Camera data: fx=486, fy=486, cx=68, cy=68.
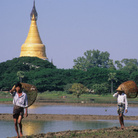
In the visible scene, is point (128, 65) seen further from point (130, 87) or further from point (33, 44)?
point (130, 87)

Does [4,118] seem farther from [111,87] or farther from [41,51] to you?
[41,51]

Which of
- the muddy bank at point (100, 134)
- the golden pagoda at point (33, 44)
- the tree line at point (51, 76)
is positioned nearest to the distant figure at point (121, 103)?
the muddy bank at point (100, 134)

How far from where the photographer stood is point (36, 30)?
113438mm

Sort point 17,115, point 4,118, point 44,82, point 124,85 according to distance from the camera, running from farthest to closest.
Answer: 1. point 44,82
2. point 4,118
3. point 124,85
4. point 17,115

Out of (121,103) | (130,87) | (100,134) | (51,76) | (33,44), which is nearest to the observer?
(100,134)

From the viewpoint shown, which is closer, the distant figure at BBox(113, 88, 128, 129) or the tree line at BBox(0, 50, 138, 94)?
the distant figure at BBox(113, 88, 128, 129)

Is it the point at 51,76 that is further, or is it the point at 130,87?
the point at 51,76

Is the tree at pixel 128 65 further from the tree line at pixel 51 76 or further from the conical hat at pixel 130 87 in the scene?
the conical hat at pixel 130 87

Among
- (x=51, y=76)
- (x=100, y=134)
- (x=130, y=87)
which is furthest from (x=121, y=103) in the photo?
(x=51, y=76)

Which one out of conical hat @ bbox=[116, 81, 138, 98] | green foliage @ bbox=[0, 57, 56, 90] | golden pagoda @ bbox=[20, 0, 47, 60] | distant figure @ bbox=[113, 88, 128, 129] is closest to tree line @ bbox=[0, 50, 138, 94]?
green foliage @ bbox=[0, 57, 56, 90]

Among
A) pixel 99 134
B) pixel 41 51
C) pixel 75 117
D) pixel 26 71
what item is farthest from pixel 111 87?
pixel 99 134

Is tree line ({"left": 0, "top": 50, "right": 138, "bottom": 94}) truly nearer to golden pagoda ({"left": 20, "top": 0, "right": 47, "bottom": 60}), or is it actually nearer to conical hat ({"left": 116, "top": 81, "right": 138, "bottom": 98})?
golden pagoda ({"left": 20, "top": 0, "right": 47, "bottom": 60})

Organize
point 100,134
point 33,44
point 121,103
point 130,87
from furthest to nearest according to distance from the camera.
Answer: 1. point 33,44
2. point 130,87
3. point 121,103
4. point 100,134

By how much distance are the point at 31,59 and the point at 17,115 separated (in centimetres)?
8003
